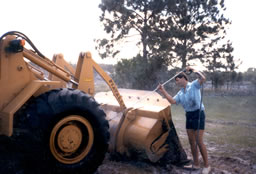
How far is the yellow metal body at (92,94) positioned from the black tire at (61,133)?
44mm

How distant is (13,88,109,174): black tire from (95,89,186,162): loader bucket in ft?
3.57

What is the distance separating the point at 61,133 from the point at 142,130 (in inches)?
65.8

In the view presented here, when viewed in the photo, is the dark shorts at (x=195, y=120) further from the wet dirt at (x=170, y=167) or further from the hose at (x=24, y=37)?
the hose at (x=24, y=37)

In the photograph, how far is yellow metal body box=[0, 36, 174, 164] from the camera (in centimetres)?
308

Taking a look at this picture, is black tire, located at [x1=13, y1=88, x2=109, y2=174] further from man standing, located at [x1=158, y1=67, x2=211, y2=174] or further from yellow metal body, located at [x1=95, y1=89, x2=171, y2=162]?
man standing, located at [x1=158, y1=67, x2=211, y2=174]

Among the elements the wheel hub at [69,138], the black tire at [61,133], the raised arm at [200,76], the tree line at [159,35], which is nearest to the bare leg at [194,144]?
the raised arm at [200,76]

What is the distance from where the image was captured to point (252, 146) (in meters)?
6.18

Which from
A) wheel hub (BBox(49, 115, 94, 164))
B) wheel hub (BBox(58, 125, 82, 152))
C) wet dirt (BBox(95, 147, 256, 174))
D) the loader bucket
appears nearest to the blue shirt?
the loader bucket

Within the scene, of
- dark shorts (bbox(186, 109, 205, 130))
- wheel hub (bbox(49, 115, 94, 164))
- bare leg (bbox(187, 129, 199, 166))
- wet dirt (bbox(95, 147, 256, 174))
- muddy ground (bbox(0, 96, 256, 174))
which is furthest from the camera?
bare leg (bbox(187, 129, 199, 166))

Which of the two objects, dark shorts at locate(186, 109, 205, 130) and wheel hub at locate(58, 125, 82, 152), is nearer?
wheel hub at locate(58, 125, 82, 152)

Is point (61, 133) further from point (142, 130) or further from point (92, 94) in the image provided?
point (142, 130)

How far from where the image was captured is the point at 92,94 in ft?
14.1

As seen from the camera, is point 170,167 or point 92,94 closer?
point 92,94

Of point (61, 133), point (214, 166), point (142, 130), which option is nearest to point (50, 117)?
point (61, 133)
